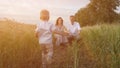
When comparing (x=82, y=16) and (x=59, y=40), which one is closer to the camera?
(x=59, y=40)

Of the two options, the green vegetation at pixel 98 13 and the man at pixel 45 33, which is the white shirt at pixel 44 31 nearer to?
the man at pixel 45 33

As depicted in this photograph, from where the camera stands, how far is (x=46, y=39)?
7816 millimetres

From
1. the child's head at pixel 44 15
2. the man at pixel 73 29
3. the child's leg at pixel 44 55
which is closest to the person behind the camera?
the child's leg at pixel 44 55

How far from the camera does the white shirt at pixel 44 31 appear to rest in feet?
25.5

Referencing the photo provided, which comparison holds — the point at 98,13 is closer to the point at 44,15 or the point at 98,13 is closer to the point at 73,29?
the point at 73,29

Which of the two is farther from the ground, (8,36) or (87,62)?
(8,36)

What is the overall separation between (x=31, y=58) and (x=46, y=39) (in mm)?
633

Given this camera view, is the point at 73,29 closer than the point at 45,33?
No

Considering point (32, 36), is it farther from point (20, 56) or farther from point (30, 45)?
point (20, 56)

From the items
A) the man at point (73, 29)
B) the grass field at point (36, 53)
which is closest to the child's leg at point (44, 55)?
the grass field at point (36, 53)

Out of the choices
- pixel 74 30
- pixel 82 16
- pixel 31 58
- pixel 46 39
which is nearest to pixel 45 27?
pixel 46 39

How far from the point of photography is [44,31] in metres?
7.79

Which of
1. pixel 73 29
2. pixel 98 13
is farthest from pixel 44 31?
pixel 98 13

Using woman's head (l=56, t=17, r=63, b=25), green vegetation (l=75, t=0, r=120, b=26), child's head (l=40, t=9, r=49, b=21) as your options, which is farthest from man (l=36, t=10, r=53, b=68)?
green vegetation (l=75, t=0, r=120, b=26)
